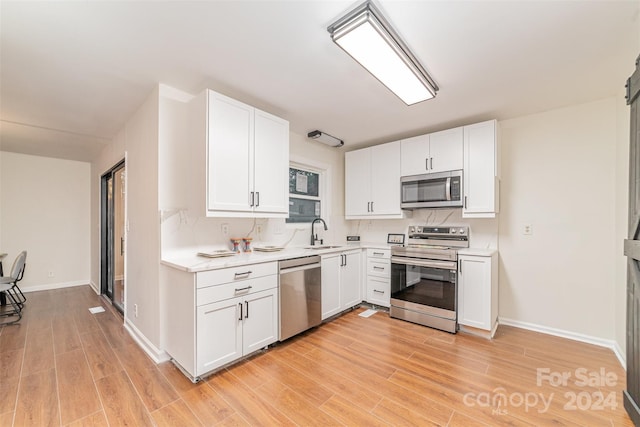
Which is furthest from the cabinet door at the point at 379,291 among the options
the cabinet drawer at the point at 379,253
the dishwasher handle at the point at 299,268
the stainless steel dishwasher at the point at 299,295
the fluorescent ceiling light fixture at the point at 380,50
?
the fluorescent ceiling light fixture at the point at 380,50

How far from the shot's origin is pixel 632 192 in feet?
5.48

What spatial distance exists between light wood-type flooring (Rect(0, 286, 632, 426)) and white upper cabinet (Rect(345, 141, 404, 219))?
5.54ft

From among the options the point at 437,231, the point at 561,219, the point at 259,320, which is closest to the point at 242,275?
the point at 259,320

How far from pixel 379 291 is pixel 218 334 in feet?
7.34

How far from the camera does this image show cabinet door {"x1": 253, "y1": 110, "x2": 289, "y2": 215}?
8.63 feet

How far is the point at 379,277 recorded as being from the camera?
12.0ft

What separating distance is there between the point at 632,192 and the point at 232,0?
266 centimetres

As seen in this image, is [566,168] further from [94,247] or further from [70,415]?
[94,247]

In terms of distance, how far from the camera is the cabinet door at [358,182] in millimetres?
3982

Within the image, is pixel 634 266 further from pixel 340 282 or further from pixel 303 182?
pixel 303 182

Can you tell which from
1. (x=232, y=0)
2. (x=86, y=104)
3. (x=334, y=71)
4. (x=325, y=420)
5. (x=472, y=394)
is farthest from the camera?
(x=86, y=104)

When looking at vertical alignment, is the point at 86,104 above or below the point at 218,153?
above

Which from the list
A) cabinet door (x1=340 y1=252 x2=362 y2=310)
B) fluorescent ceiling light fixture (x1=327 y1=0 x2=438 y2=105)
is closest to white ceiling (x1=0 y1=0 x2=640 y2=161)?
fluorescent ceiling light fixture (x1=327 y1=0 x2=438 y2=105)

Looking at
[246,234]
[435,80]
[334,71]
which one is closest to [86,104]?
[246,234]
